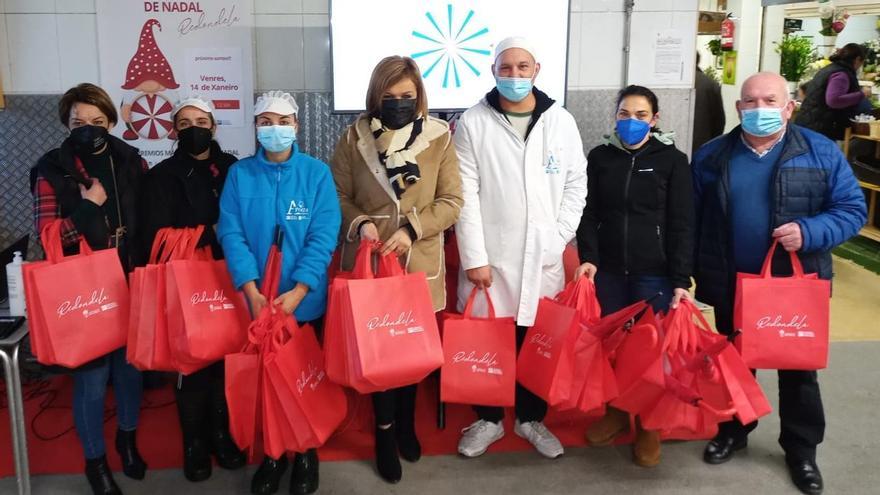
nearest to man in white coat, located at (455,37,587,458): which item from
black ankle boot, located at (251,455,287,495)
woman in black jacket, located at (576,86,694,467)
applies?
woman in black jacket, located at (576,86,694,467)

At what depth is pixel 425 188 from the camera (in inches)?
105

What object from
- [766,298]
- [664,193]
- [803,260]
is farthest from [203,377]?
[803,260]

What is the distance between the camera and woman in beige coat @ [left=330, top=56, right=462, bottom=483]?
260cm

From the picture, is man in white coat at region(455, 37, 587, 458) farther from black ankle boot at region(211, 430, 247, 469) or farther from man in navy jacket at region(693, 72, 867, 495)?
black ankle boot at region(211, 430, 247, 469)

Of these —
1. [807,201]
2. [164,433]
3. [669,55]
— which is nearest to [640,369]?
[807,201]

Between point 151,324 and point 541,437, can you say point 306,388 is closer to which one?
point 151,324

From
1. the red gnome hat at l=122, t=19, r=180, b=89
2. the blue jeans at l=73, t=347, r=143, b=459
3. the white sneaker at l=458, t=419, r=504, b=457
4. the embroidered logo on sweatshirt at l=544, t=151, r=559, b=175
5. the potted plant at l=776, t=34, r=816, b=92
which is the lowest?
the white sneaker at l=458, t=419, r=504, b=457

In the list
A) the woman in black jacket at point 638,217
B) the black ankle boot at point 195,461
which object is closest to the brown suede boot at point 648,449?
the woman in black jacket at point 638,217

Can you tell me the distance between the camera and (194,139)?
260cm

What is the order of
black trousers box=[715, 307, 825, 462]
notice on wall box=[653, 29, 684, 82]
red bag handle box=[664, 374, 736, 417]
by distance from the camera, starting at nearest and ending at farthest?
1. red bag handle box=[664, 374, 736, 417]
2. black trousers box=[715, 307, 825, 462]
3. notice on wall box=[653, 29, 684, 82]

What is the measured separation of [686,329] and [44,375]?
3177 millimetres

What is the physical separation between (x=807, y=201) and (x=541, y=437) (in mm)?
1369

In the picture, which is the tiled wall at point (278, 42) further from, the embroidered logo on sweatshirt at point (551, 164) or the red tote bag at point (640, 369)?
the red tote bag at point (640, 369)

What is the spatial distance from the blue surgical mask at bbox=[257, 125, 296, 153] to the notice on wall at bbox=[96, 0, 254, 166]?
1.29 meters
